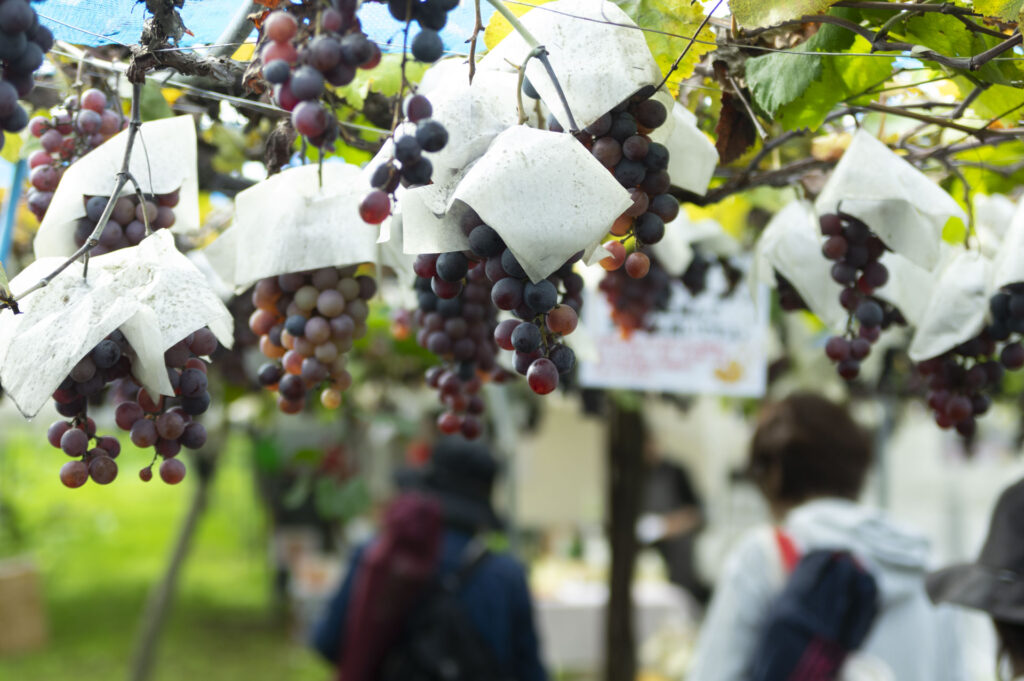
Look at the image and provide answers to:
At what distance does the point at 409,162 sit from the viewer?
2.33ft

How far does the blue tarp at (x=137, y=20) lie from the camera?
38.5 inches

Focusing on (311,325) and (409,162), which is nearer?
(409,162)

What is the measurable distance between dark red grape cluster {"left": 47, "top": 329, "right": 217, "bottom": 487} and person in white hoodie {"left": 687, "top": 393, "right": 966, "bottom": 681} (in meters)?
1.61

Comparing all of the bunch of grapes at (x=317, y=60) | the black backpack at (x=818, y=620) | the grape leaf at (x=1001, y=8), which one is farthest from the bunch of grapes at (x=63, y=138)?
the black backpack at (x=818, y=620)

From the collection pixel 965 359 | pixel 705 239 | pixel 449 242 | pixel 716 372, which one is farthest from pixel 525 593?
pixel 449 242

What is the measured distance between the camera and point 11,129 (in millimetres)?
726

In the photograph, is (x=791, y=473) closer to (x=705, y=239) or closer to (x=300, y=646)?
(x=705, y=239)

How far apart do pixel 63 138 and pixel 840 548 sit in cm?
177

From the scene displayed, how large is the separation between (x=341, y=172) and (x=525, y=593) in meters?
1.91

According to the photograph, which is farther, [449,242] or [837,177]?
[837,177]

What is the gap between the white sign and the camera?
1.91 meters

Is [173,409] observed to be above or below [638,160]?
below

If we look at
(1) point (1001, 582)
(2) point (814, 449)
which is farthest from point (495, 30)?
(2) point (814, 449)

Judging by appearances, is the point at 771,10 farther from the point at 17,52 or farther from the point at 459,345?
the point at 17,52
